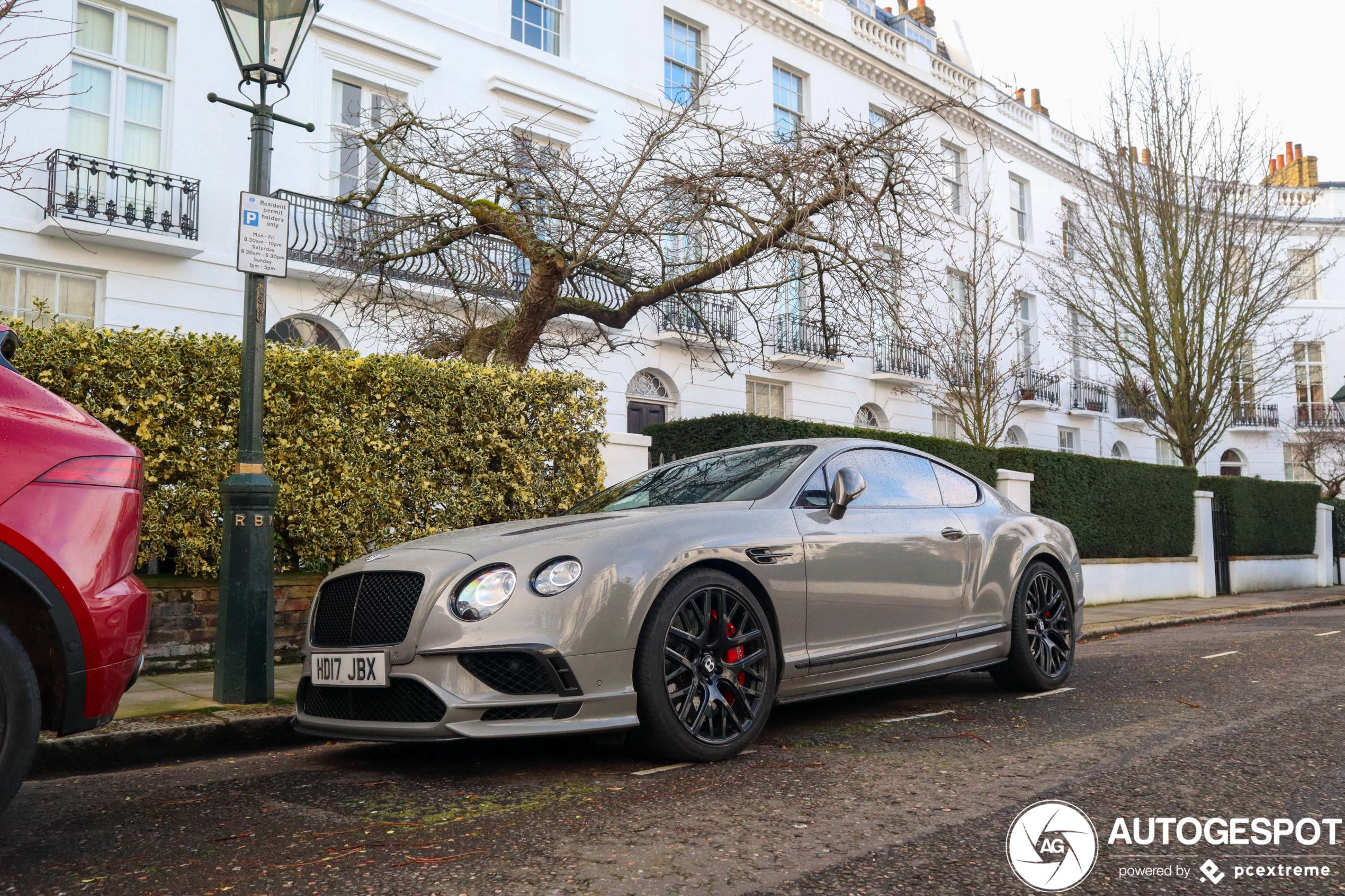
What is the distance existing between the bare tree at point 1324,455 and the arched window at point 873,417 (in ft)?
60.9

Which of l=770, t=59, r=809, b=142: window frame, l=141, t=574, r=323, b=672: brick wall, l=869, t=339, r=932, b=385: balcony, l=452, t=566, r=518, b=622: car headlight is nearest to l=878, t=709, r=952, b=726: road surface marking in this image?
l=452, t=566, r=518, b=622: car headlight

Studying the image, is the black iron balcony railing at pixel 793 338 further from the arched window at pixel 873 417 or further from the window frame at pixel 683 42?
the window frame at pixel 683 42

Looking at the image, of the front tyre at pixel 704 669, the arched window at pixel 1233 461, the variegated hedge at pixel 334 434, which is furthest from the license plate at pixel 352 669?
the arched window at pixel 1233 461

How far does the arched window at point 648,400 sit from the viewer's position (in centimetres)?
1934

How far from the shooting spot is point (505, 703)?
13.0 feet

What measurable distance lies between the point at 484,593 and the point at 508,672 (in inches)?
12.8

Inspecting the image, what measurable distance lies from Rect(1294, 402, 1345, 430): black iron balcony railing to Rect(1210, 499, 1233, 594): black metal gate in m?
20.7

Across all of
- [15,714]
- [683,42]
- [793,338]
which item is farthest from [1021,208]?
[15,714]

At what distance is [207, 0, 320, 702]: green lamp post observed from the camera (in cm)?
569

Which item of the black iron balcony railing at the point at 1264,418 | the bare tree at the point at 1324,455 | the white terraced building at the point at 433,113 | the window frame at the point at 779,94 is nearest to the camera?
the white terraced building at the point at 433,113

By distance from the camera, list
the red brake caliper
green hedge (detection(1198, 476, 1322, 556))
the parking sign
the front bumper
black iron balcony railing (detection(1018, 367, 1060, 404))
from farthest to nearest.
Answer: black iron balcony railing (detection(1018, 367, 1060, 404)) → green hedge (detection(1198, 476, 1322, 556)) → the parking sign → the red brake caliper → the front bumper

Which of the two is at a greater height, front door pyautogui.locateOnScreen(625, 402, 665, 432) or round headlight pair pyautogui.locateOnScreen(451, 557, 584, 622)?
front door pyautogui.locateOnScreen(625, 402, 665, 432)

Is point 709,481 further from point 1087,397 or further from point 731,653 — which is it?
point 1087,397

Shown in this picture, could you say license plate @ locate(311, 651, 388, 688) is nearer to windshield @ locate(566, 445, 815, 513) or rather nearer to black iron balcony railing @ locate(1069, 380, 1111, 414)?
windshield @ locate(566, 445, 815, 513)
